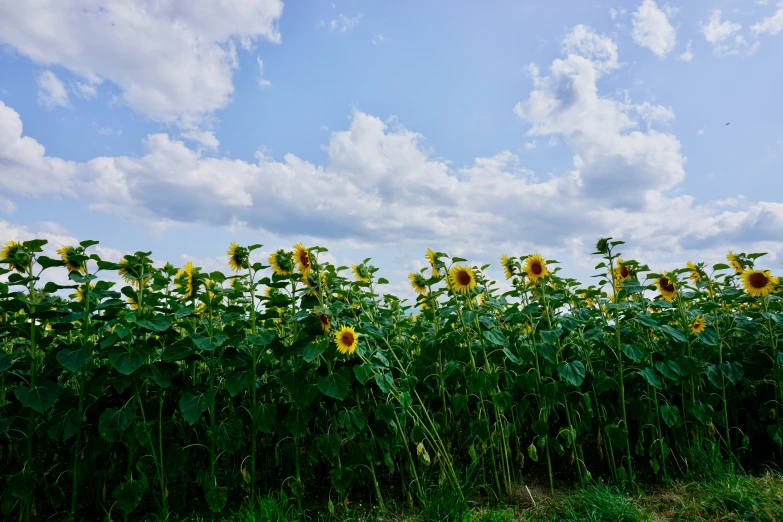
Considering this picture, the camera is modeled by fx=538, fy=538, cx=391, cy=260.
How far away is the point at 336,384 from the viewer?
3.30 meters

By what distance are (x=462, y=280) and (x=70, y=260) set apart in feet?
8.90

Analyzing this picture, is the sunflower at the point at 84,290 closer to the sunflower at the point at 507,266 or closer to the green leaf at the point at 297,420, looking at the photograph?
the green leaf at the point at 297,420

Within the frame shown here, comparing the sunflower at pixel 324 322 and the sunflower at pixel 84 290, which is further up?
the sunflower at pixel 84 290

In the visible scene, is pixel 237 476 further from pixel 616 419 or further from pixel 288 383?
pixel 616 419

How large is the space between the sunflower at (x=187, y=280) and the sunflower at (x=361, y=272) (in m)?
1.27

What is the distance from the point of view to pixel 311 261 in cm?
350

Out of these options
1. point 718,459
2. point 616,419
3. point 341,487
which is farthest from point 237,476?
point 718,459

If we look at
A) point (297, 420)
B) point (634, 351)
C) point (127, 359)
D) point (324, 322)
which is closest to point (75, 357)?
point (127, 359)

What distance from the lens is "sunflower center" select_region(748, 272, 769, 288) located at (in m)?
4.49

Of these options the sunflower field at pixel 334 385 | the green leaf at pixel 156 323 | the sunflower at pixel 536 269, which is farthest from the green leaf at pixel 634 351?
the green leaf at pixel 156 323

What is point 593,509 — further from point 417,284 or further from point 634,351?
point 417,284

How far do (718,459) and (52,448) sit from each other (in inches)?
200

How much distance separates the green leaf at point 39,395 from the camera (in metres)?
3.34

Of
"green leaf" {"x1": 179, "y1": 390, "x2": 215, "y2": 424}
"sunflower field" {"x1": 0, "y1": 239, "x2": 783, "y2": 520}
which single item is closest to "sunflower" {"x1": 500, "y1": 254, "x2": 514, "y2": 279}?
"sunflower field" {"x1": 0, "y1": 239, "x2": 783, "y2": 520}
